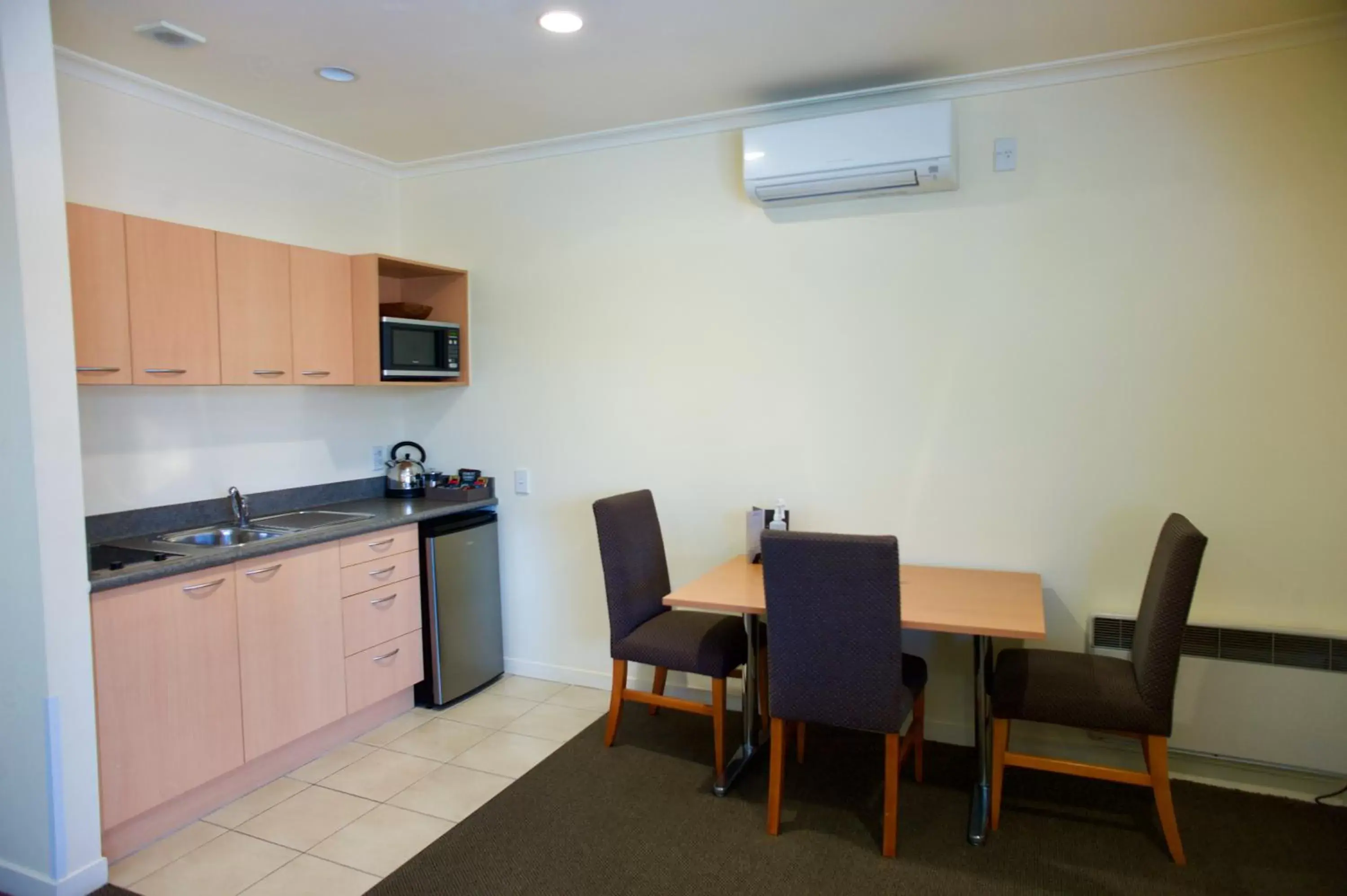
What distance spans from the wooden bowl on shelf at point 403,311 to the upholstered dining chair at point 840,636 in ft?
7.20

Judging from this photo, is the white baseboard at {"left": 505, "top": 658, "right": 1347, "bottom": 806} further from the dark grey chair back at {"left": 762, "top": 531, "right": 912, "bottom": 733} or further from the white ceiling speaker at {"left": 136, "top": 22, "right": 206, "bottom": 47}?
the white ceiling speaker at {"left": 136, "top": 22, "right": 206, "bottom": 47}

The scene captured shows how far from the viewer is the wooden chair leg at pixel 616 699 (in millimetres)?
3176

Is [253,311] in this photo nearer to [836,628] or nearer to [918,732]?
[836,628]

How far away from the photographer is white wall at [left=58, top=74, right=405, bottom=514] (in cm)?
289

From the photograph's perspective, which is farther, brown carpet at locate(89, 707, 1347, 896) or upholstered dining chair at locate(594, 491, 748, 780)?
upholstered dining chair at locate(594, 491, 748, 780)

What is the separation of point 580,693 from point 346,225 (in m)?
2.46

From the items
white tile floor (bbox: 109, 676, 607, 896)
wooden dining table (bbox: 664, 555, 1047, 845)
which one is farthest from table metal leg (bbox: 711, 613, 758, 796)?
white tile floor (bbox: 109, 676, 607, 896)

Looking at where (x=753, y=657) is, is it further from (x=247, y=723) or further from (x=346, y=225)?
(x=346, y=225)

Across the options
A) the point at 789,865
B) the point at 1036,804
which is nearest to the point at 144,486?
the point at 789,865

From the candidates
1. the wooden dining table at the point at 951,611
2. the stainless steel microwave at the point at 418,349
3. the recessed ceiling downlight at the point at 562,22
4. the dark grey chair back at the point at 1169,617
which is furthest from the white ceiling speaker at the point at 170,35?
the dark grey chair back at the point at 1169,617

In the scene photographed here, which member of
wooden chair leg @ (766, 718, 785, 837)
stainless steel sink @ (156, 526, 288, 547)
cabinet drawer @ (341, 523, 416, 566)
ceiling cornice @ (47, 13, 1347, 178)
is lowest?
wooden chair leg @ (766, 718, 785, 837)

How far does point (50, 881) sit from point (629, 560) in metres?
1.94

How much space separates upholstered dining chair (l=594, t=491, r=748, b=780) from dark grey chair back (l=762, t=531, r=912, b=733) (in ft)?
1.58

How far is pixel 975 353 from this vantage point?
10.1 feet
